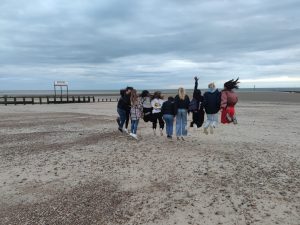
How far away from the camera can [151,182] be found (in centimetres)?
781

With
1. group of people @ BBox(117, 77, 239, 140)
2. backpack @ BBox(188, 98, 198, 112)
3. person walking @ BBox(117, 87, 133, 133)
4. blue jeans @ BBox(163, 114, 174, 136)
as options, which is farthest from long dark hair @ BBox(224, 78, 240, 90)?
person walking @ BBox(117, 87, 133, 133)

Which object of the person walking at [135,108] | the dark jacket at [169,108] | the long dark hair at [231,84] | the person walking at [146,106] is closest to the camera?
the long dark hair at [231,84]

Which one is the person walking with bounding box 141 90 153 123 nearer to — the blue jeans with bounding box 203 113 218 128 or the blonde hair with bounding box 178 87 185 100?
the blonde hair with bounding box 178 87 185 100

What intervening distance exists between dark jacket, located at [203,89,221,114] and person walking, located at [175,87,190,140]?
31.7 inches

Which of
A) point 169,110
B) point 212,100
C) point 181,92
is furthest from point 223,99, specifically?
point 169,110

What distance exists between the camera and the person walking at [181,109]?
12713 millimetres

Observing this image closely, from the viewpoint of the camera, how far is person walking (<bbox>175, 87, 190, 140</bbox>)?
12713mm

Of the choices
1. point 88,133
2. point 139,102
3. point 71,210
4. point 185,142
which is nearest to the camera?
point 71,210

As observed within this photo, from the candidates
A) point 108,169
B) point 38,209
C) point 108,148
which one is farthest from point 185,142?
point 38,209

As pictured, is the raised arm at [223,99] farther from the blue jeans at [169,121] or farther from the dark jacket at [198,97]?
the blue jeans at [169,121]

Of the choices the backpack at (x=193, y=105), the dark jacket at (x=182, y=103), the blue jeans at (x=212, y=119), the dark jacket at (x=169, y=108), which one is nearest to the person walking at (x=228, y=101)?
the blue jeans at (x=212, y=119)

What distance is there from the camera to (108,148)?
1161cm

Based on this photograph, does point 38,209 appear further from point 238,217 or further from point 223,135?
point 223,135

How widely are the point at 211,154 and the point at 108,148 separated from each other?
3425mm
